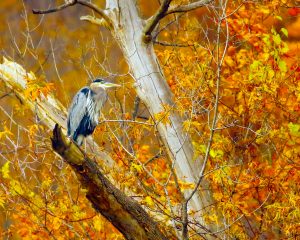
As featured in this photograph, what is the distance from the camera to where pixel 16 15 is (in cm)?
1880

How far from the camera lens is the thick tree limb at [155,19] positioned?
307 inches

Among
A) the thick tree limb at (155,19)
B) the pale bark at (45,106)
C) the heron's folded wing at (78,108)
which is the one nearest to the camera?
the heron's folded wing at (78,108)

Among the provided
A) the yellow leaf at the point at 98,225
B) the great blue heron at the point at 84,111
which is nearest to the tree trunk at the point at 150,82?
the great blue heron at the point at 84,111

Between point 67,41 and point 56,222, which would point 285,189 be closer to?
point 56,222

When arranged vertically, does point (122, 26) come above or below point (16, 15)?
below

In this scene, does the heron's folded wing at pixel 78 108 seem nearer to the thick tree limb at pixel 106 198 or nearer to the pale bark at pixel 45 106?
the pale bark at pixel 45 106

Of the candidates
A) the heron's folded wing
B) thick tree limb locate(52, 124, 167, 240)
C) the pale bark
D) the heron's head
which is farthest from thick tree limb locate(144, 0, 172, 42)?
thick tree limb locate(52, 124, 167, 240)

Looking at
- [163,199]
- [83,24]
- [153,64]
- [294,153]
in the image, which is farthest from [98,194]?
[83,24]

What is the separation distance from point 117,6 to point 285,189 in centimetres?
348

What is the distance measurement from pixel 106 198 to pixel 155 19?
11.4ft

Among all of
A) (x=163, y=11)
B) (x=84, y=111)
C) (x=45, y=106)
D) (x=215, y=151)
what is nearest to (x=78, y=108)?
(x=84, y=111)

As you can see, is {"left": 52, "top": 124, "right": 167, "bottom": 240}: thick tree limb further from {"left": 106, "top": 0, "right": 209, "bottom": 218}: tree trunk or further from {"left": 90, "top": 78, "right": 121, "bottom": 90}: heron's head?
{"left": 106, "top": 0, "right": 209, "bottom": 218}: tree trunk

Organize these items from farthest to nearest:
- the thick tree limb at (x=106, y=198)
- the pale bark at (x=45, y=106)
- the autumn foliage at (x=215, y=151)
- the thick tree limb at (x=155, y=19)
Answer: the pale bark at (x=45, y=106), the thick tree limb at (x=155, y=19), the autumn foliage at (x=215, y=151), the thick tree limb at (x=106, y=198)

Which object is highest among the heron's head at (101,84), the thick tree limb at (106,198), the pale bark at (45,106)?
the pale bark at (45,106)
